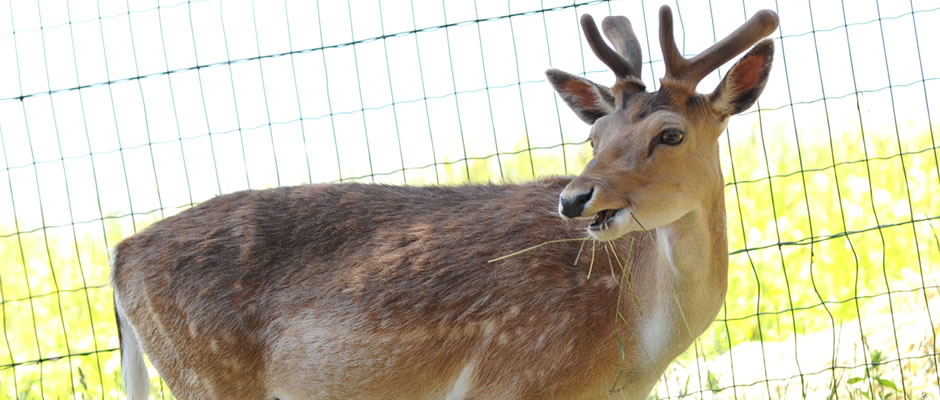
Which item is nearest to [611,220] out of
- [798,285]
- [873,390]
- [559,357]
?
[559,357]

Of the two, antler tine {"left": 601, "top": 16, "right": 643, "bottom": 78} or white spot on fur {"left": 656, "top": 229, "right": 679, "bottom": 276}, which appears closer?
white spot on fur {"left": 656, "top": 229, "right": 679, "bottom": 276}

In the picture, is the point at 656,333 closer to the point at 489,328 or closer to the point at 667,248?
the point at 667,248

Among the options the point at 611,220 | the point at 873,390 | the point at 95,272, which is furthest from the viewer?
the point at 95,272

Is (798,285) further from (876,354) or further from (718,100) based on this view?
(718,100)

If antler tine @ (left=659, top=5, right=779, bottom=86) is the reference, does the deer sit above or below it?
below

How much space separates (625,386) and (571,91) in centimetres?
140

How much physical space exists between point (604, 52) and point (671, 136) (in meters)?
0.60

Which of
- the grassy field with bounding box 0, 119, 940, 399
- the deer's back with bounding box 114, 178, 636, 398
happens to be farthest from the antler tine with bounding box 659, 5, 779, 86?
the grassy field with bounding box 0, 119, 940, 399

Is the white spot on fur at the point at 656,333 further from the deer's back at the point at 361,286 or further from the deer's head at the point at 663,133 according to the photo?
the deer's head at the point at 663,133

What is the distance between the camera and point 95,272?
9594mm

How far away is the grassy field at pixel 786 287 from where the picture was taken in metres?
6.49

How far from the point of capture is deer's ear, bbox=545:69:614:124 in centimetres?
514

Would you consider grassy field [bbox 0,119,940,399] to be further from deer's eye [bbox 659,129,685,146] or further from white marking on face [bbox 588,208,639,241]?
white marking on face [bbox 588,208,639,241]

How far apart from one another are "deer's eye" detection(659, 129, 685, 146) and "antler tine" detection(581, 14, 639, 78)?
53 cm
